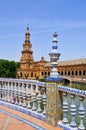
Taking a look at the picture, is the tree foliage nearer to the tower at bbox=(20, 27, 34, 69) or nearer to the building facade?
the building facade

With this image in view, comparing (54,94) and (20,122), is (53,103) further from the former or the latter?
(20,122)

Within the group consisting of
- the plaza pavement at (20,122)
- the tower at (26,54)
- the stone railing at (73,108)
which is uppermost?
the tower at (26,54)

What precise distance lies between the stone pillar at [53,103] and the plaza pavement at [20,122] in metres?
0.15

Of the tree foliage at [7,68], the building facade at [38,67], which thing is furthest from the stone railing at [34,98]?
the building facade at [38,67]

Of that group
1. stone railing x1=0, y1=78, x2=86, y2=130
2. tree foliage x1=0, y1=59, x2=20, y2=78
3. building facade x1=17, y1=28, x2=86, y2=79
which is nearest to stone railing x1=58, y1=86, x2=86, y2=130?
stone railing x1=0, y1=78, x2=86, y2=130

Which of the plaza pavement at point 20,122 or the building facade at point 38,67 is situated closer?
the plaza pavement at point 20,122

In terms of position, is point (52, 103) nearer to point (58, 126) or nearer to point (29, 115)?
point (58, 126)

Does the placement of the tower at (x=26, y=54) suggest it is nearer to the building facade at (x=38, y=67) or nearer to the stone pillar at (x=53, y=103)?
the building facade at (x=38, y=67)

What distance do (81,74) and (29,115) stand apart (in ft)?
213

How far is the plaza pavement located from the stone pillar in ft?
0.49

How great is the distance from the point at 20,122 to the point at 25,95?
3.93 feet

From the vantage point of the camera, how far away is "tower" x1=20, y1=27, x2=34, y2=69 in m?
78.5

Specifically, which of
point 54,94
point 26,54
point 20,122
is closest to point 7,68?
point 26,54

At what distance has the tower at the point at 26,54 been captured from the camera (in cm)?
7851
